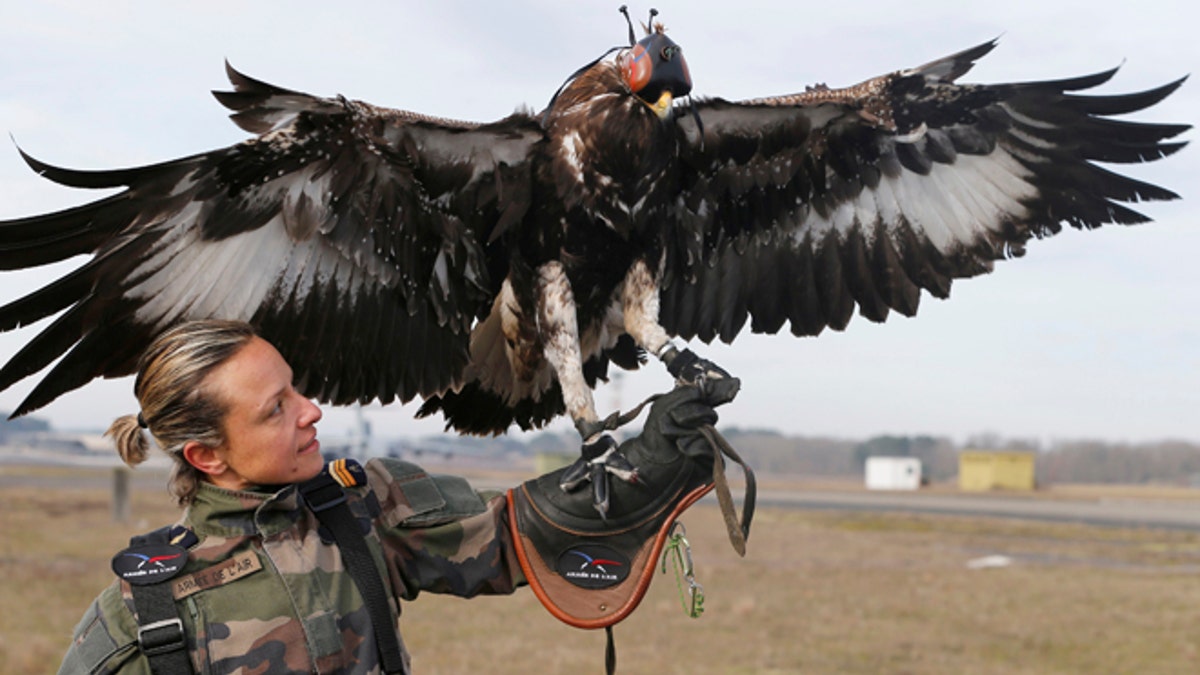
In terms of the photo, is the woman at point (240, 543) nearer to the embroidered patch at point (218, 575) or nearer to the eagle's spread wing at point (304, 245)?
the embroidered patch at point (218, 575)

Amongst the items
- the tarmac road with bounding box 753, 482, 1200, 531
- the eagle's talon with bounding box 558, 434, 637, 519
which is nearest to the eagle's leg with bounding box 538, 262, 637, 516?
the eagle's talon with bounding box 558, 434, 637, 519

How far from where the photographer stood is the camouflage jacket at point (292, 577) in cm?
191

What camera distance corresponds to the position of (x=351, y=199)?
8.16 feet

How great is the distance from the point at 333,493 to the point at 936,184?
1.98 m

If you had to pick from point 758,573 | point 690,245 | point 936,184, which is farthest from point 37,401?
point 758,573

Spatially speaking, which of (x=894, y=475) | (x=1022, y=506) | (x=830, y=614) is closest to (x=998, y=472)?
(x=894, y=475)

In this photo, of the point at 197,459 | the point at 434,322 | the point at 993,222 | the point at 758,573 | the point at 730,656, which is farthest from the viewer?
the point at 758,573

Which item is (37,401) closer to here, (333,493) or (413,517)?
(333,493)

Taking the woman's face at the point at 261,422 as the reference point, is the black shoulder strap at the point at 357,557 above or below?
below

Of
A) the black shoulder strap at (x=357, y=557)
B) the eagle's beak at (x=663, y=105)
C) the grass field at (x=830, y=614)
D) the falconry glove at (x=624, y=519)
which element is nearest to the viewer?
the black shoulder strap at (x=357, y=557)

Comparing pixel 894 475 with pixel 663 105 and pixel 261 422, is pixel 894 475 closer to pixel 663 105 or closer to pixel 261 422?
pixel 663 105

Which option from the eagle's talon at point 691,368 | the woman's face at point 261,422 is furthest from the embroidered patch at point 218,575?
the eagle's talon at point 691,368

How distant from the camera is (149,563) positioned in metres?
1.91

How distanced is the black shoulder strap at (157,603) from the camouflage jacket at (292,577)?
37 mm
